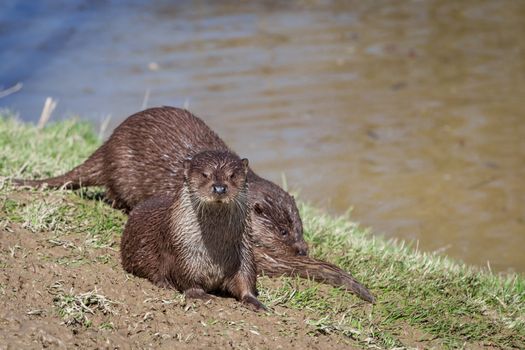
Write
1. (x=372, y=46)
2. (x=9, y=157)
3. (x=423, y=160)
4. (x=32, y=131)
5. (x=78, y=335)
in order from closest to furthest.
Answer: (x=78, y=335) < (x=9, y=157) < (x=32, y=131) < (x=423, y=160) < (x=372, y=46)

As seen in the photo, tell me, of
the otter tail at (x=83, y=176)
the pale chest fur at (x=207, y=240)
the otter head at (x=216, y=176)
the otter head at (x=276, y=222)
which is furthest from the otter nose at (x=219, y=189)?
the otter tail at (x=83, y=176)

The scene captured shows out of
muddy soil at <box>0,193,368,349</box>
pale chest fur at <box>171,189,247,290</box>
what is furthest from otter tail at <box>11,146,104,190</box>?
Result: pale chest fur at <box>171,189,247,290</box>

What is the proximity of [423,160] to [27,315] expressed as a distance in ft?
19.7

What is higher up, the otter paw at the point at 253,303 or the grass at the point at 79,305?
the grass at the point at 79,305

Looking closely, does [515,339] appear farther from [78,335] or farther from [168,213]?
[78,335]

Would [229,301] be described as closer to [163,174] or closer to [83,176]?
[163,174]

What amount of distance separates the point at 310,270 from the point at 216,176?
1.03m

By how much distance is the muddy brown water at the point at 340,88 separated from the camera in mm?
8695

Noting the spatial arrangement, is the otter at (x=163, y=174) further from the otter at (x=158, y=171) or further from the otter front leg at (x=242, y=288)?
the otter front leg at (x=242, y=288)

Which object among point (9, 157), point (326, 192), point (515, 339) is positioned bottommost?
point (326, 192)

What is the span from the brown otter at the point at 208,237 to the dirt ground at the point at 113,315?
10cm

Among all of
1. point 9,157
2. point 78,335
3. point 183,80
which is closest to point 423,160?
point 183,80

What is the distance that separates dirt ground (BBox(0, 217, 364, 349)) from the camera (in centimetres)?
402

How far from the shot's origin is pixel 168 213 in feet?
15.9
